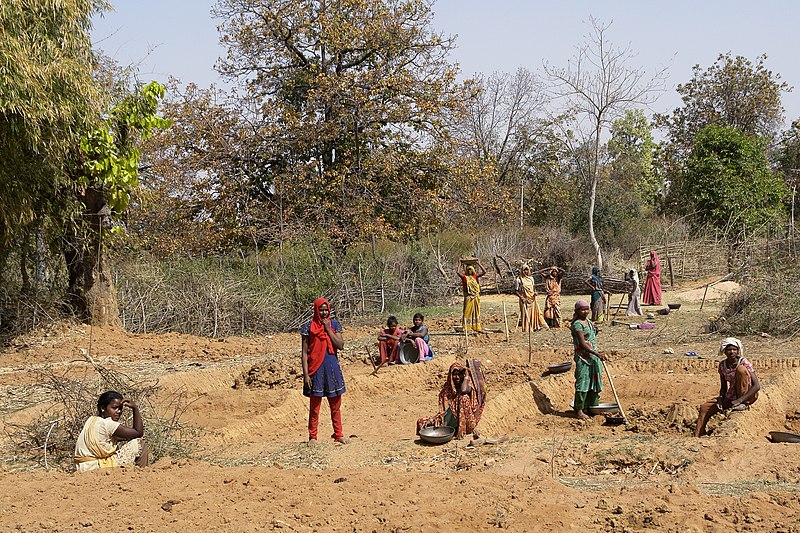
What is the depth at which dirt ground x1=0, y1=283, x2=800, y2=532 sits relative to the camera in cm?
538

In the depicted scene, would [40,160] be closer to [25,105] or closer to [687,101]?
[25,105]

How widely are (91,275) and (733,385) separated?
38.3 ft

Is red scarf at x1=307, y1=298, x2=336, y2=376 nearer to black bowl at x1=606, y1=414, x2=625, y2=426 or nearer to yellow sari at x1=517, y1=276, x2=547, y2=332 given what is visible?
black bowl at x1=606, y1=414, x2=625, y2=426

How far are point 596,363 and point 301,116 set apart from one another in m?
13.9

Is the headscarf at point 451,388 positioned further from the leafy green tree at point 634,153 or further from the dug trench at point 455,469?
the leafy green tree at point 634,153

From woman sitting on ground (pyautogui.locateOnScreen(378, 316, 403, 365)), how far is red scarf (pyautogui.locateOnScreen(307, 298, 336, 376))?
4.12 metres

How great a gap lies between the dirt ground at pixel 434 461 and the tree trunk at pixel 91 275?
177cm

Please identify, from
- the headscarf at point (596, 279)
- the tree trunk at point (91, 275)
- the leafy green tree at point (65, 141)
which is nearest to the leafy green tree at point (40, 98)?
the leafy green tree at point (65, 141)

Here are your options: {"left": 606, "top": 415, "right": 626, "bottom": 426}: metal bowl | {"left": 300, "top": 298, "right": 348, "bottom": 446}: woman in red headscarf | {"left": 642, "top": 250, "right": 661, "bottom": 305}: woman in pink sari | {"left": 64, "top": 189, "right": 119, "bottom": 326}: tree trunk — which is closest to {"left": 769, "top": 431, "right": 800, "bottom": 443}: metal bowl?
{"left": 606, "top": 415, "right": 626, "bottom": 426}: metal bowl

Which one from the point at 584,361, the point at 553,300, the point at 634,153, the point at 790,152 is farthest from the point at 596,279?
the point at 634,153

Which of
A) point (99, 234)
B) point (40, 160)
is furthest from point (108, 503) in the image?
point (99, 234)

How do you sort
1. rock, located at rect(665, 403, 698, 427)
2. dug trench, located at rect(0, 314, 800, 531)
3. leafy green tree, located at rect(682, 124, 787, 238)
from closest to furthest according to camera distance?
dug trench, located at rect(0, 314, 800, 531)
rock, located at rect(665, 403, 698, 427)
leafy green tree, located at rect(682, 124, 787, 238)

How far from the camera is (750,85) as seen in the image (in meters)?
33.8

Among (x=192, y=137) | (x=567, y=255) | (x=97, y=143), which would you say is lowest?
(x=567, y=255)
